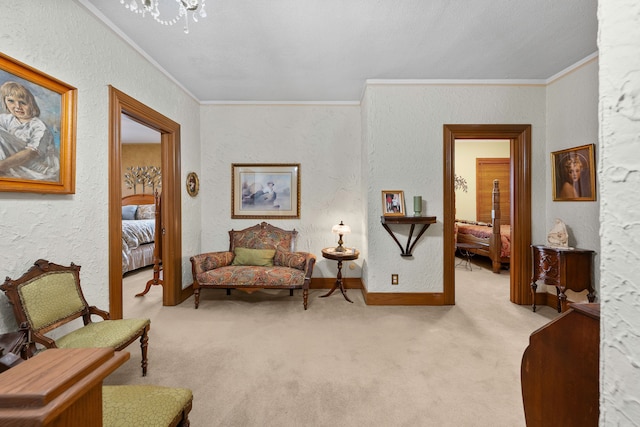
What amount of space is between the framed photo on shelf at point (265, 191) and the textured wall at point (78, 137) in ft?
5.47

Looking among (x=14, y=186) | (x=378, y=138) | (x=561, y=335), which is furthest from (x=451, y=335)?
(x=14, y=186)

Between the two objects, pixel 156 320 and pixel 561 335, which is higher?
pixel 561 335

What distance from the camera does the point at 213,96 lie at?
13.1ft

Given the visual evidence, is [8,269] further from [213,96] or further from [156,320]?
[213,96]

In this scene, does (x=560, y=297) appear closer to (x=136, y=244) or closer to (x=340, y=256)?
(x=340, y=256)

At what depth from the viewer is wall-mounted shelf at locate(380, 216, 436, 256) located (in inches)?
129

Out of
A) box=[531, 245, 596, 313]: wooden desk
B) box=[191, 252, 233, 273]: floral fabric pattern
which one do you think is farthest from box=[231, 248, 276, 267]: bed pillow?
box=[531, 245, 596, 313]: wooden desk

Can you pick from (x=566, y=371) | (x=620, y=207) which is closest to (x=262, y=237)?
(x=566, y=371)

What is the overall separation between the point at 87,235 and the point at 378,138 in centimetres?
306

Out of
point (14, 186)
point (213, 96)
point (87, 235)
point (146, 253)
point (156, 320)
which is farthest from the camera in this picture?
point (146, 253)

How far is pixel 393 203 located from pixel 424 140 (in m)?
0.88

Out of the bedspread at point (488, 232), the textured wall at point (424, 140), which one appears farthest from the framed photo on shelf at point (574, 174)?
the bedspread at point (488, 232)

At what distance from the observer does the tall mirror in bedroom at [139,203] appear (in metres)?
4.79

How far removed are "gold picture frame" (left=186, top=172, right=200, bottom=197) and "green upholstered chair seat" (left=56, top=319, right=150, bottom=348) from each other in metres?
2.13
